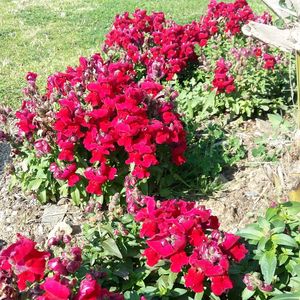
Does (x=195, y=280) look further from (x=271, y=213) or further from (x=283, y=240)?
(x=271, y=213)

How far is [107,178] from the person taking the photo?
329 centimetres

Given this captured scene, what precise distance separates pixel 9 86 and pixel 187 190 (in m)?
3.02

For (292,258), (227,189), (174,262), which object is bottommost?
(227,189)

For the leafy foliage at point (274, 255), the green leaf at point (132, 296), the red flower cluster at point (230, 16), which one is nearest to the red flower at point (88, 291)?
the green leaf at point (132, 296)

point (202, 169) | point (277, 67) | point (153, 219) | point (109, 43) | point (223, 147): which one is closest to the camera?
point (153, 219)

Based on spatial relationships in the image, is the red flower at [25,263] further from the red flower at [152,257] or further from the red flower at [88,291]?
the red flower at [152,257]

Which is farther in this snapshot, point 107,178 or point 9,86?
point 9,86

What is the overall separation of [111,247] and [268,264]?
64 cm

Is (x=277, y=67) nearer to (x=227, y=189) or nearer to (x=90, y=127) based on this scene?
(x=227, y=189)

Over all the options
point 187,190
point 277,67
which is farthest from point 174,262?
point 277,67

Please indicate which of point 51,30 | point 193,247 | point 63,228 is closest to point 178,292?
point 193,247

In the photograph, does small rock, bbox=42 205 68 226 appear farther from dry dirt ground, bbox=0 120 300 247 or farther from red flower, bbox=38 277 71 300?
red flower, bbox=38 277 71 300

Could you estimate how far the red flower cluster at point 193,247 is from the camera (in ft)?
6.89

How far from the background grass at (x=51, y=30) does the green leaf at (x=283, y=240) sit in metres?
3.69
